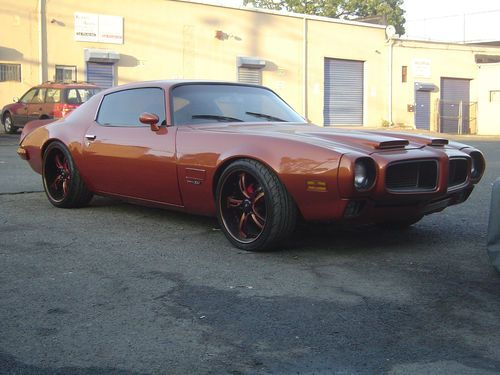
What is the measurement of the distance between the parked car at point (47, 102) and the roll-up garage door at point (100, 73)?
3920mm

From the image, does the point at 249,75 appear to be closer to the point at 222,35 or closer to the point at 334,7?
the point at 222,35

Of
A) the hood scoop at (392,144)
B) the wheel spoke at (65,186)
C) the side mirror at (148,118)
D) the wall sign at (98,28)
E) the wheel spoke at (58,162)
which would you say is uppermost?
the wall sign at (98,28)

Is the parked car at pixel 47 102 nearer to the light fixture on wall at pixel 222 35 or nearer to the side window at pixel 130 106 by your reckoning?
the light fixture on wall at pixel 222 35

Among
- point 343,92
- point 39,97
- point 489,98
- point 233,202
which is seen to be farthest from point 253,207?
point 489,98

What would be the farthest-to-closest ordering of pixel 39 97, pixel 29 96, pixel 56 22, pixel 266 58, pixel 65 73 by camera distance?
pixel 266 58 → pixel 65 73 → pixel 56 22 → pixel 29 96 → pixel 39 97

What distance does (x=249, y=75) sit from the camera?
27844 mm

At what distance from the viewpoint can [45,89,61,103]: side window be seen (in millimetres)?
18438

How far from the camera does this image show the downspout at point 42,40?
73.9 feet

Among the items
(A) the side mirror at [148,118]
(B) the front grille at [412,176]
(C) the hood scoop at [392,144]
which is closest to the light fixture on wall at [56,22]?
(A) the side mirror at [148,118]

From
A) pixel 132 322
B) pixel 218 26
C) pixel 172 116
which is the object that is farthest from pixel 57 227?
pixel 218 26

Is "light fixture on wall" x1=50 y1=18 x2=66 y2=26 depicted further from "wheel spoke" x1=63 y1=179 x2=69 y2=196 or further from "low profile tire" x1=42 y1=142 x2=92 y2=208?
"wheel spoke" x1=63 y1=179 x2=69 y2=196

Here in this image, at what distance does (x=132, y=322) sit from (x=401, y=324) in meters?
1.36

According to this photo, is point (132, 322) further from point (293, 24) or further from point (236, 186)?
point (293, 24)

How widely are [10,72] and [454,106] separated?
75.0 feet
